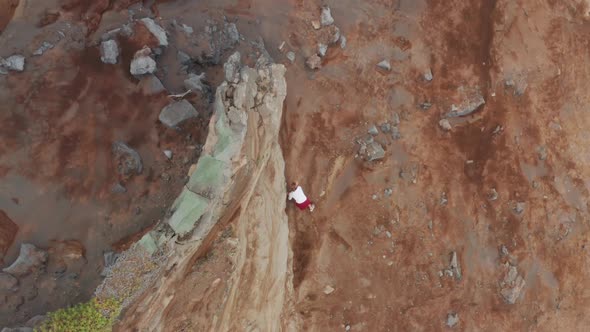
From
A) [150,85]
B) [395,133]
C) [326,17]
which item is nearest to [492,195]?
[395,133]

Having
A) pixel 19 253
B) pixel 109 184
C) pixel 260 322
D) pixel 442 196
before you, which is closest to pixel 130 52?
pixel 109 184

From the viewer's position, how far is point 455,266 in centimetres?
1127

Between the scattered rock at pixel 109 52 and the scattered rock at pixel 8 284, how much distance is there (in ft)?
15.2

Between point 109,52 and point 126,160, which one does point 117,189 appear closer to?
point 126,160

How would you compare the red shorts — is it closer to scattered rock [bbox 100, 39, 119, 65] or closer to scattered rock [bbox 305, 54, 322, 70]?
scattered rock [bbox 305, 54, 322, 70]

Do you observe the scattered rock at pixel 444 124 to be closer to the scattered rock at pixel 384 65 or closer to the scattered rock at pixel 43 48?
the scattered rock at pixel 384 65

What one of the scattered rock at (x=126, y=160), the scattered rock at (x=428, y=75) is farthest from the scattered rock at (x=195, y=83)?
the scattered rock at (x=428, y=75)

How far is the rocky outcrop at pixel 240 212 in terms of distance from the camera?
23.5 feet

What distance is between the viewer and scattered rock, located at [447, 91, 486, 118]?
451 inches

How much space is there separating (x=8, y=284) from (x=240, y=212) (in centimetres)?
422

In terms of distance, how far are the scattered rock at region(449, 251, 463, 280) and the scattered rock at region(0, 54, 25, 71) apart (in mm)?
10900

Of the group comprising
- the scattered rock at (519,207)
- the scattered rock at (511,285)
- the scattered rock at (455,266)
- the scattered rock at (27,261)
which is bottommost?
the scattered rock at (511,285)

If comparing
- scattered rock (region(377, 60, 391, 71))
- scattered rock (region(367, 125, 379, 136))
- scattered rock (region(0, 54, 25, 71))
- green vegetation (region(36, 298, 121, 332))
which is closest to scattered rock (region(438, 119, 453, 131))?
scattered rock (region(367, 125, 379, 136))

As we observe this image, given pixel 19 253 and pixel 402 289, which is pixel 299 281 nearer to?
pixel 402 289
